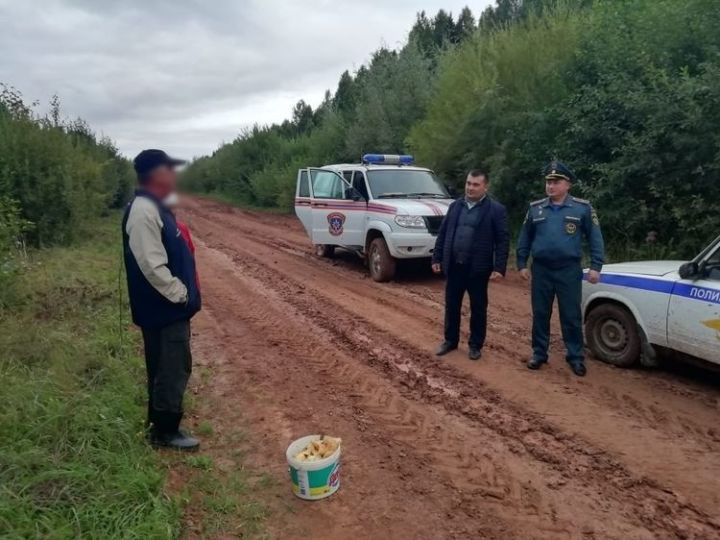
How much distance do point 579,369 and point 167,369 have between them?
3564 mm

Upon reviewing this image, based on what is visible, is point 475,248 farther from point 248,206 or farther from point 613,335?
point 248,206

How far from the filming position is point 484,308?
18.5ft

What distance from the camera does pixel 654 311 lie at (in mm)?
4801

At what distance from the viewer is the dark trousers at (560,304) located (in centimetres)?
514

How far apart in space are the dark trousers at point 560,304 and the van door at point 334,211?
488 cm

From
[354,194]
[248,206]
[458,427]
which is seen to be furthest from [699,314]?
[248,206]

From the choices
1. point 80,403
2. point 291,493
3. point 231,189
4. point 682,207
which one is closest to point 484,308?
point 291,493

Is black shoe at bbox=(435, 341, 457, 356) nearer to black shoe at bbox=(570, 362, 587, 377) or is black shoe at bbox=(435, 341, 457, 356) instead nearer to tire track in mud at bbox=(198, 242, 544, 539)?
tire track in mud at bbox=(198, 242, 544, 539)

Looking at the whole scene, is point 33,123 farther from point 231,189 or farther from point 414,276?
point 231,189

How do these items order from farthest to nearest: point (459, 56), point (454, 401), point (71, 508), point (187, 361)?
point (459, 56) → point (454, 401) → point (187, 361) → point (71, 508)

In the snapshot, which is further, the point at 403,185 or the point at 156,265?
the point at 403,185

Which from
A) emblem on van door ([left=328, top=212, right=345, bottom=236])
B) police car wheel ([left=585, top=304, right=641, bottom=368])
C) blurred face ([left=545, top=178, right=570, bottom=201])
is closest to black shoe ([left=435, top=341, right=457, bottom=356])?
police car wheel ([left=585, top=304, right=641, bottom=368])

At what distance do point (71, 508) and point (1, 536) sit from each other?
336mm

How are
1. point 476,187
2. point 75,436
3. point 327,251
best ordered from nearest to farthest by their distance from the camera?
point 75,436
point 476,187
point 327,251
